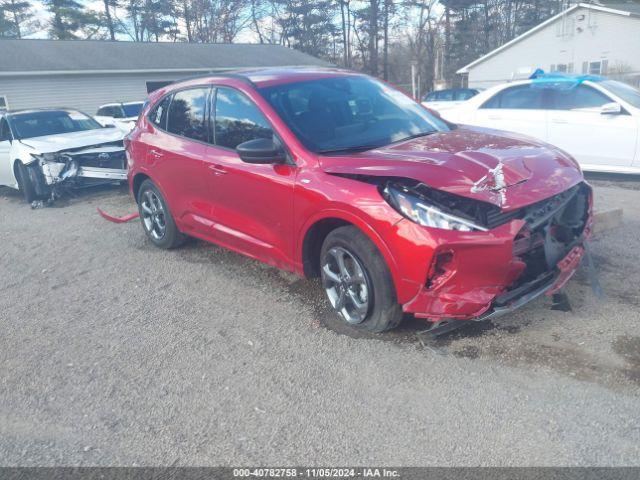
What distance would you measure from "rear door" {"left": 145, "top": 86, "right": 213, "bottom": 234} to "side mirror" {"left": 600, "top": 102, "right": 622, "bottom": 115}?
5.70 m

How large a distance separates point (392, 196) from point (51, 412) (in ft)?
7.82

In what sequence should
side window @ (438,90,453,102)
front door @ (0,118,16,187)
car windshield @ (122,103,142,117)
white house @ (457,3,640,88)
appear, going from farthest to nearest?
white house @ (457,3,640,88), side window @ (438,90,453,102), car windshield @ (122,103,142,117), front door @ (0,118,16,187)

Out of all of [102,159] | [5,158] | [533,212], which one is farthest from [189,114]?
[5,158]

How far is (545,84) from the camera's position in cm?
875

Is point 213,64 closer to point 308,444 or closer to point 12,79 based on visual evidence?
point 12,79

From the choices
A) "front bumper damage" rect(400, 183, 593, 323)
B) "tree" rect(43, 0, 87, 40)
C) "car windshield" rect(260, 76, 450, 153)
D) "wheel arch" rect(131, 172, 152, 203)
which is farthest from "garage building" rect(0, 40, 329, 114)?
"front bumper damage" rect(400, 183, 593, 323)

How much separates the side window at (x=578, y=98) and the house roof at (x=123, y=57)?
21.8 m

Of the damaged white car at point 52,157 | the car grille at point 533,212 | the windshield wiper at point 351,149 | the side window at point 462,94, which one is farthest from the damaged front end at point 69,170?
the side window at point 462,94

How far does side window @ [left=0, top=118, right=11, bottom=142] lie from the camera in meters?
9.90

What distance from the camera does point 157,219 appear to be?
6191 mm

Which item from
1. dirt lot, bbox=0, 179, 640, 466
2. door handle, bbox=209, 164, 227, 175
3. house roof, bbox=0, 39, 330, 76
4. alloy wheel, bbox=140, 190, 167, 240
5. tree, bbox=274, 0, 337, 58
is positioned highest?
tree, bbox=274, 0, 337, 58

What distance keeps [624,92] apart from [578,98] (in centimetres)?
66

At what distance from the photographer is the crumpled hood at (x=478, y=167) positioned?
3.44 metres

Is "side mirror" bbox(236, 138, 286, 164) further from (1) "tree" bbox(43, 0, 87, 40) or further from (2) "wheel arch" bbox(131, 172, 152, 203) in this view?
(1) "tree" bbox(43, 0, 87, 40)
